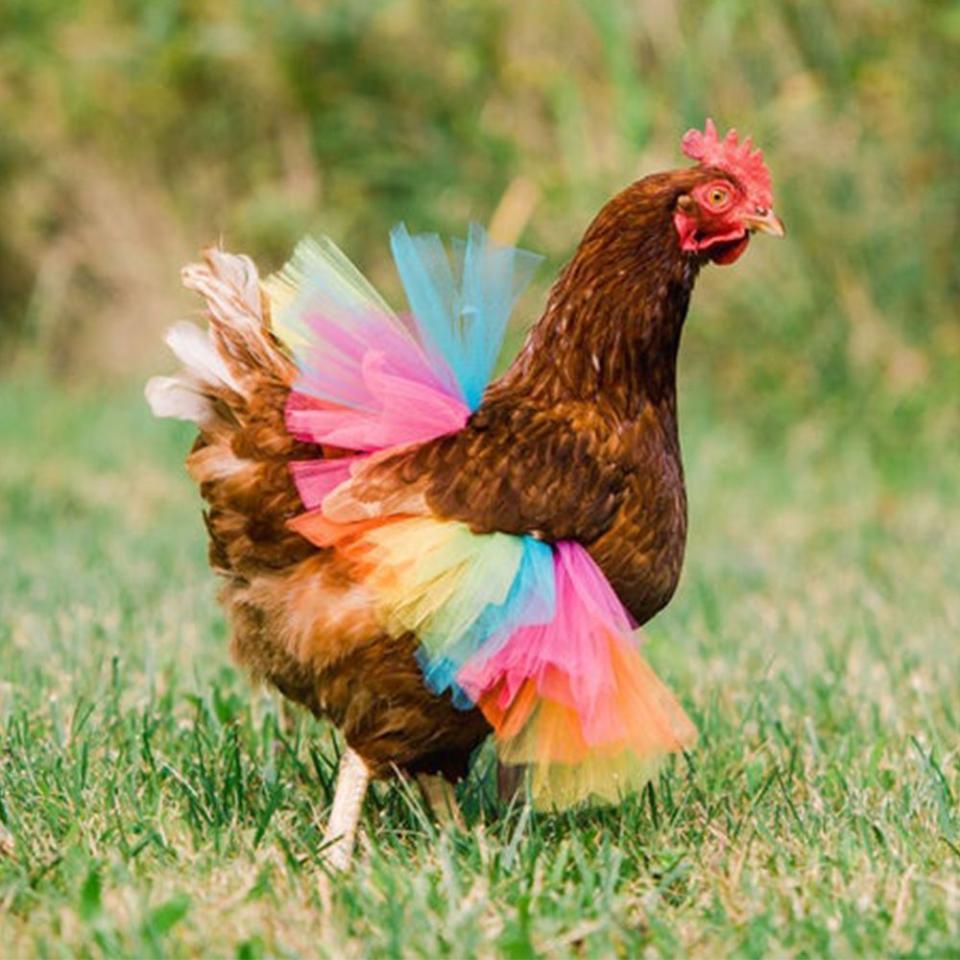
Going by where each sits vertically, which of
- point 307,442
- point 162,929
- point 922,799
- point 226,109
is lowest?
point 922,799

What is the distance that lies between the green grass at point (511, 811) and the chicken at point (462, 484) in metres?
0.18

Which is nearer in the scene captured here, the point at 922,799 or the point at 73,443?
the point at 922,799

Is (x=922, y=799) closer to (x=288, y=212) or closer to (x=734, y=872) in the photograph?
(x=734, y=872)

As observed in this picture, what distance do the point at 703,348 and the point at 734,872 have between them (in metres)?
5.11

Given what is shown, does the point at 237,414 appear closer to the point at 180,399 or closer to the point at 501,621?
the point at 180,399

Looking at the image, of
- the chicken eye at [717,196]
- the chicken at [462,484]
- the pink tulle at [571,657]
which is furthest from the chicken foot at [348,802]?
the chicken eye at [717,196]

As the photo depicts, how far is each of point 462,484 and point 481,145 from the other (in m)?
5.22

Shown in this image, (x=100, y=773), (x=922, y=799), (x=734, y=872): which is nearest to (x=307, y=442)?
(x=100, y=773)

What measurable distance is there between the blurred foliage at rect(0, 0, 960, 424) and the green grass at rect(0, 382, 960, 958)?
1.73 meters

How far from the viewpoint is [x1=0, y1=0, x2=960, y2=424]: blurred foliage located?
7090mm

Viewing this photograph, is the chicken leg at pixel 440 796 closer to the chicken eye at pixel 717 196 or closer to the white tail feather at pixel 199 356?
the white tail feather at pixel 199 356

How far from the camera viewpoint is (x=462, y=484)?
2.79m

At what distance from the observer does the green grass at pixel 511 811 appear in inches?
94.0

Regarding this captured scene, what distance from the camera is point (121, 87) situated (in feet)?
31.4
